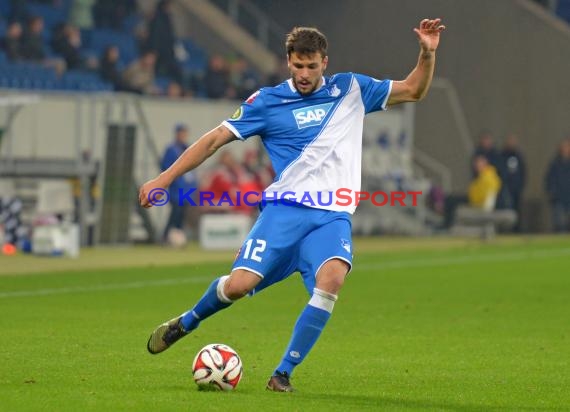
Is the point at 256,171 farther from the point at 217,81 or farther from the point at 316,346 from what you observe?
the point at 316,346

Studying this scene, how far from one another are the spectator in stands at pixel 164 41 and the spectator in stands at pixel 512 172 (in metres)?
7.66

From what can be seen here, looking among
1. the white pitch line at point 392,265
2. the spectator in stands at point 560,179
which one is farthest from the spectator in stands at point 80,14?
the spectator in stands at point 560,179

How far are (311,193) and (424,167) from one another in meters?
25.1

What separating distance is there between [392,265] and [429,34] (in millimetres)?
12782

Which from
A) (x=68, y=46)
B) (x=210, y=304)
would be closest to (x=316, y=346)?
(x=210, y=304)

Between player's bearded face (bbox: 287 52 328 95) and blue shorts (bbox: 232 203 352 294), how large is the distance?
73 centimetres

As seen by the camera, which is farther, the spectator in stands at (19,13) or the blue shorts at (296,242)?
the spectator in stands at (19,13)

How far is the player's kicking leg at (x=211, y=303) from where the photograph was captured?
828 cm

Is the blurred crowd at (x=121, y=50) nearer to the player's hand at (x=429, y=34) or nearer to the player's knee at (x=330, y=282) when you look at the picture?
the player's hand at (x=429, y=34)

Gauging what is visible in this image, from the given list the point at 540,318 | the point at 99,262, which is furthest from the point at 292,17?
the point at 540,318

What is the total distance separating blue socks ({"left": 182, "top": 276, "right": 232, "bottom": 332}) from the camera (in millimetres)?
8430

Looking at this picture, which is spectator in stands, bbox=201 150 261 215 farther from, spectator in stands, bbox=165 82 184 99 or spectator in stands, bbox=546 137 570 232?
spectator in stands, bbox=546 137 570 232

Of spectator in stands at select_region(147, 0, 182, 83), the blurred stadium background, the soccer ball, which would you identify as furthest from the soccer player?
spectator in stands at select_region(147, 0, 182, 83)

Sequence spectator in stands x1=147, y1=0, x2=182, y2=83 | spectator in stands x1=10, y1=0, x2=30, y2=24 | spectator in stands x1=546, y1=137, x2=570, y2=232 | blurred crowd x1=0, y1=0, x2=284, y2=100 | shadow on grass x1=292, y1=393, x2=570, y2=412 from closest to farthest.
A: 1. shadow on grass x1=292, y1=393, x2=570, y2=412
2. blurred crowd x1=0, y1=0, x2=284, y2=100
3. spectator in stands x1=10, y1=0, x2=30, y2=24
4. spectator in stands x1=147, y1=0, x2=182, y2=83
5. spectator in stands x1=546, y1=137, x2=570, y2=232
